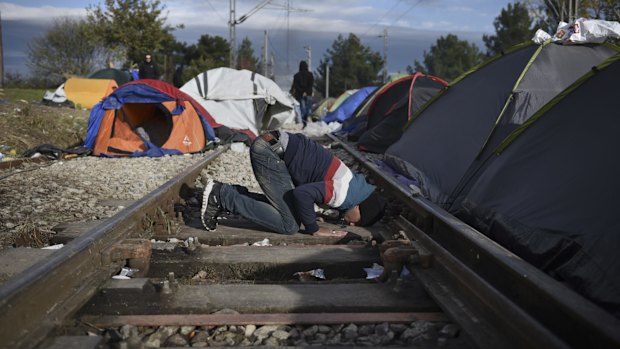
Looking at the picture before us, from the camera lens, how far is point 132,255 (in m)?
3.52

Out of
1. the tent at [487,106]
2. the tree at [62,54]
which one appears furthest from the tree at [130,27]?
the tent at [487,106]

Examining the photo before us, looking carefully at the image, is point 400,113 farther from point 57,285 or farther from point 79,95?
point 79,95

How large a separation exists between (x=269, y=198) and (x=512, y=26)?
4372 cm

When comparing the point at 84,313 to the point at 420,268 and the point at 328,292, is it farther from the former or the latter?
the point at 420,268

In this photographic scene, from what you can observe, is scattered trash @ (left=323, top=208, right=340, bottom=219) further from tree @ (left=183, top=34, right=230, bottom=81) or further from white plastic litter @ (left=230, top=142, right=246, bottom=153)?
tree @ (left=183, top=34, right=230, bottom=81)

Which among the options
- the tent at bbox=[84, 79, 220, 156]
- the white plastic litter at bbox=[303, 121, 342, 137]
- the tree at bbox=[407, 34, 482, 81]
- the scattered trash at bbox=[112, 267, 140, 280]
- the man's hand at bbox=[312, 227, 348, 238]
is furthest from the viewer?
the tree at bbox=[407, 34, 482, 81]

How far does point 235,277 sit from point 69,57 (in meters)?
45.4

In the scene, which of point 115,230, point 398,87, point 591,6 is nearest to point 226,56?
point 591,6

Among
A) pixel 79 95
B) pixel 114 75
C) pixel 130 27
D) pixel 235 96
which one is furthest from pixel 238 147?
pixel 130 27

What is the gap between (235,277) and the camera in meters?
3.77

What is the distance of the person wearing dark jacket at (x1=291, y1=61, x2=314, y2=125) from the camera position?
19.6m

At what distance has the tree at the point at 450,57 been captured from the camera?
219 feet

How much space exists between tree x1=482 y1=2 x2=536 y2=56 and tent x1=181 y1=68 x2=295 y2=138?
3185 cm

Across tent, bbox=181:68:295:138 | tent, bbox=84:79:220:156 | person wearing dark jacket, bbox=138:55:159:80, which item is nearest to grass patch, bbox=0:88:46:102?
person wearing dark jacket, bbox=138:55:159:80
